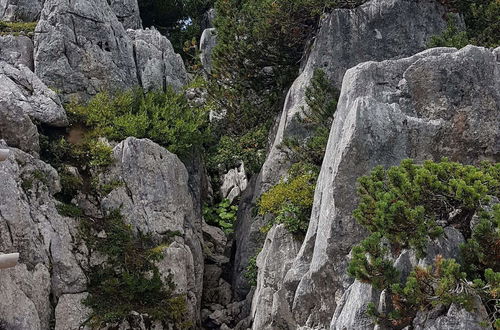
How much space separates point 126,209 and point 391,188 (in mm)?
8730

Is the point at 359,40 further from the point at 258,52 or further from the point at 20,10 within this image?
the point at 20,10

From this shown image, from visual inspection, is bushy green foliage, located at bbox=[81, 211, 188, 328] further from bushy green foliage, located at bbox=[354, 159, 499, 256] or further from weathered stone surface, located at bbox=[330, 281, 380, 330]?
bushy green foliage, located at bbox=[354, 159, 499, 256]

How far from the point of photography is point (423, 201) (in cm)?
750

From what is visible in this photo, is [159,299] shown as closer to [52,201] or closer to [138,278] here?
[138,278]

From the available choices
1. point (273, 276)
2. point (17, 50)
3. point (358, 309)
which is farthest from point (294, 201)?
point (17, 50)

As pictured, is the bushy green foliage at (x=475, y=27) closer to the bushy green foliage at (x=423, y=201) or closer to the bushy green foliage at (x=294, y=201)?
the bushy green foliage at (x=294, y=201)

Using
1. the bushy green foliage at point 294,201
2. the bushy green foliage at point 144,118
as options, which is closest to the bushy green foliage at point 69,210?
the bushy green foliage at point 144,118

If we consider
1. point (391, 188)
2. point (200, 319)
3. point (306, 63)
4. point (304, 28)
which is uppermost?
point (304, 28)

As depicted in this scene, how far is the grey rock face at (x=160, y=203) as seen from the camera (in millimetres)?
13961

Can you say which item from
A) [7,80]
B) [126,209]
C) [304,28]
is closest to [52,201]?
[126,209]

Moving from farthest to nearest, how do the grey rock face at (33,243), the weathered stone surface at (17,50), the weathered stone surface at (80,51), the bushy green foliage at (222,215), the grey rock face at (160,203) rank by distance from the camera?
the bushy green foliage at (222,215) < the weathered stone surface at (80,51) < the weathered stone surface at (17,50) < the grey rock face at (160,203) < the grey rock face at (33,243)

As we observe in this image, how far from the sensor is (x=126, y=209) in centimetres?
1408

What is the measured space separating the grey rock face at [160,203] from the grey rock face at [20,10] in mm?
11952

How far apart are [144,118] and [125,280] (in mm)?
5521
